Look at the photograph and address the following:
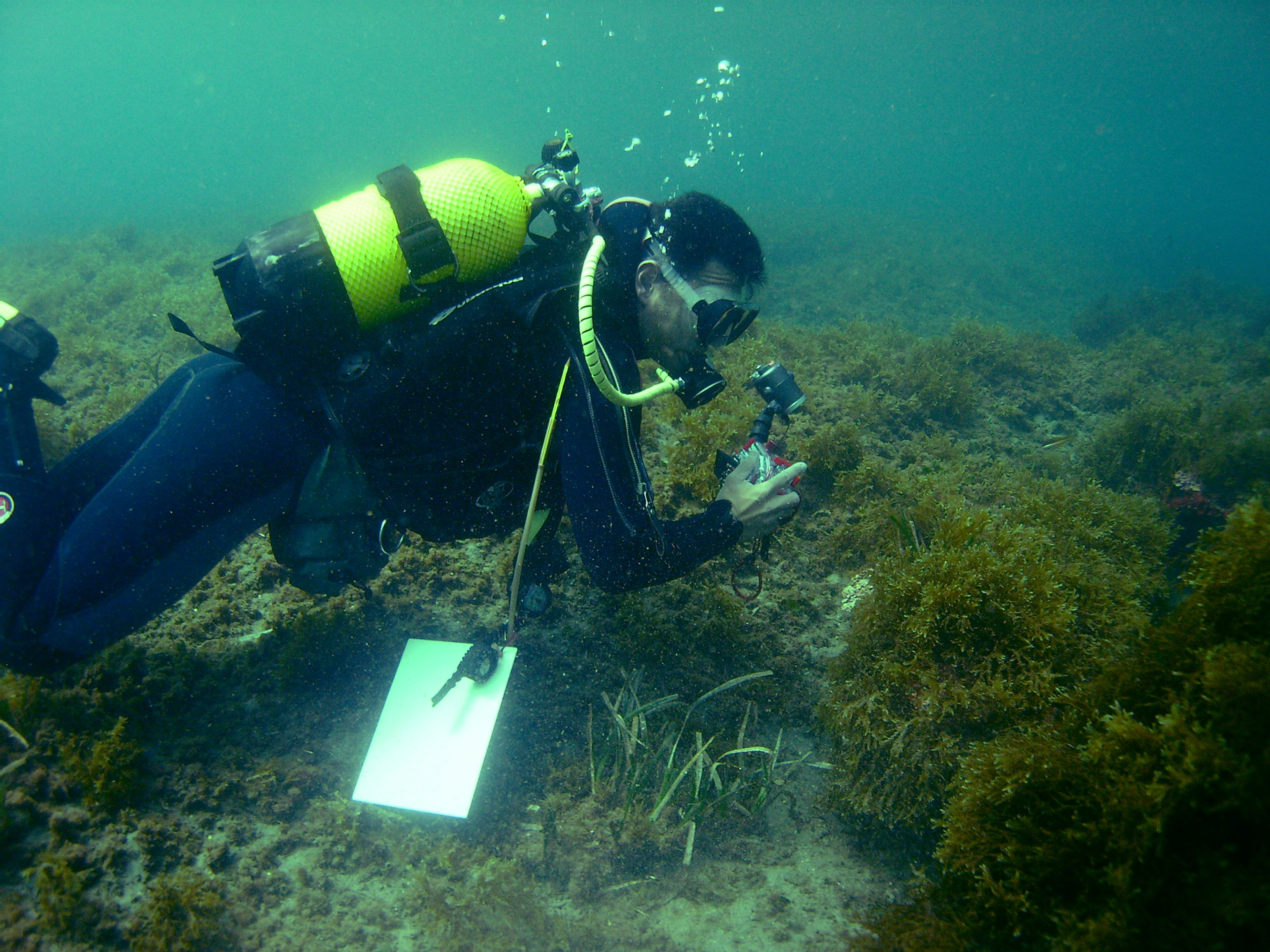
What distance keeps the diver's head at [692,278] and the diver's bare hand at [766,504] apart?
56cm

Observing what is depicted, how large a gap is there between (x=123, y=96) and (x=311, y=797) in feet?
702

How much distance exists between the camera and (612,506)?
2.42 metres

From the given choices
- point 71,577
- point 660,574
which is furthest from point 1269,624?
point 71,577

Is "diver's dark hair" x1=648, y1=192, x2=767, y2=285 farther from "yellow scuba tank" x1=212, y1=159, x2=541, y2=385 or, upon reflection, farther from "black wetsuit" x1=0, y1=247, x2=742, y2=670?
"yellow scuba tank" x1=212, y1=159, x2=541, y2=385

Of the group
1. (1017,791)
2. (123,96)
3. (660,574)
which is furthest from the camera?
(123,96)

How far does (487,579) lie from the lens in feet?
12.5

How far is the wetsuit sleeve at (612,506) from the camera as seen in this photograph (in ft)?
7.94

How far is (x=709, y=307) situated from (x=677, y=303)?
0.18 meters

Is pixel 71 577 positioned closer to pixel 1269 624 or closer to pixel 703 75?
pixel 1269 624

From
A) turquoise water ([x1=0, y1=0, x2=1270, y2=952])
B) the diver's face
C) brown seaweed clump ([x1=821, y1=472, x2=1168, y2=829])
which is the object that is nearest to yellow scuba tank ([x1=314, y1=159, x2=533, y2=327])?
the diver's face

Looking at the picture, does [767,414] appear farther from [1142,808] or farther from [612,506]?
[1142,808]

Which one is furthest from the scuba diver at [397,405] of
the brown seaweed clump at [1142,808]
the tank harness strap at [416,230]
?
the brown seaweed clump at [1142,808]

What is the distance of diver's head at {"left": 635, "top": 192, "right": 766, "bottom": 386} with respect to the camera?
2695 millimetres

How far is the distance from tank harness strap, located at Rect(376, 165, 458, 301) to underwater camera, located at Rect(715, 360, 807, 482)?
1.73 metres
